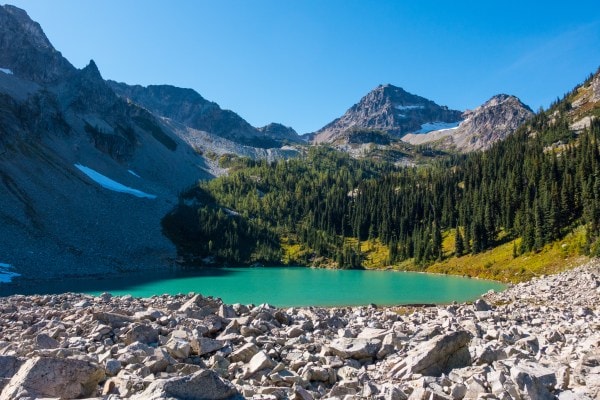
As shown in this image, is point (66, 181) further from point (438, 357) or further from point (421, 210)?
point (438, 357)

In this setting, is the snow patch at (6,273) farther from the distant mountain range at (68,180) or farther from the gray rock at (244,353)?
the gray rock at (244,353)

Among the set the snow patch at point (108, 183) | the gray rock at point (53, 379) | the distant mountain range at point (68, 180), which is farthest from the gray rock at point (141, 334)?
the snow patch at point (108, 183)

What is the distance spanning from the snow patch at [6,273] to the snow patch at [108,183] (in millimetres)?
65174

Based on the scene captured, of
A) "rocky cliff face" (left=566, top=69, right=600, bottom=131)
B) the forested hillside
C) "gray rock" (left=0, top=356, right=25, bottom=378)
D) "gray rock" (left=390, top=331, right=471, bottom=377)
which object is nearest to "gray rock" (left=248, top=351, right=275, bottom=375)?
"gray rock" (left=390, top=331, right=471, bottom=377)

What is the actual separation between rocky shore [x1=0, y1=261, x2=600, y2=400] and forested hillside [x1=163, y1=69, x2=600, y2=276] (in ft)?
191

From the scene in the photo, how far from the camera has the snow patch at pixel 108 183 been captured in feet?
458

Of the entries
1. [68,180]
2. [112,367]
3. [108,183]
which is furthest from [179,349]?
[108,183]

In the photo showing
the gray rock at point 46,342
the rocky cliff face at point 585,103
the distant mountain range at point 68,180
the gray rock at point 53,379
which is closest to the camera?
the gray rock at point 53,379

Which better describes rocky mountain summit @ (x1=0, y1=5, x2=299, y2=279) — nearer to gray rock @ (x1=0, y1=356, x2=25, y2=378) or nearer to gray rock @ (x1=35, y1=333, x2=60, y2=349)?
gray rock @ (x1=35, y1=333, x2=60, y2=349)

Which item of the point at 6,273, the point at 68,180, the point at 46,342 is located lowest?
the point at 6,273

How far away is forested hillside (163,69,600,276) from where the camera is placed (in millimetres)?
89375

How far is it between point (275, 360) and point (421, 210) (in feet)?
452

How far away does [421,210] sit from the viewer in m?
144

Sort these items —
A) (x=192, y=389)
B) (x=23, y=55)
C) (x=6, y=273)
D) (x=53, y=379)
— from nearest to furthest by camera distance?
(x=192, y=389) < (x=53, y=379) < (x=6, y=273) < (x=23, y=55)
